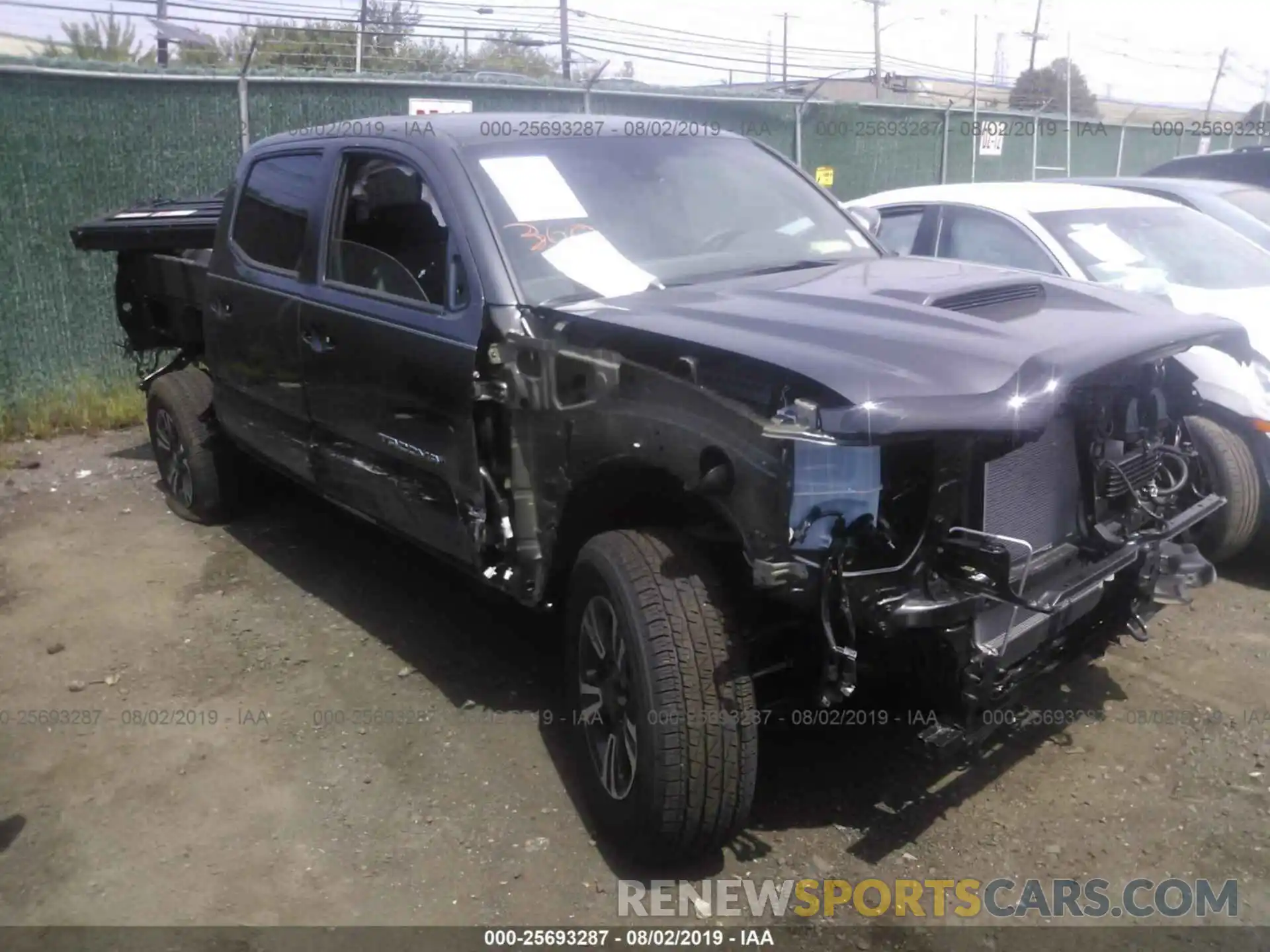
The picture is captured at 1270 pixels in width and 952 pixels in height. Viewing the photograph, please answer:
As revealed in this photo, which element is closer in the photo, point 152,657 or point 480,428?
point 480,428

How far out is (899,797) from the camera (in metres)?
3.42

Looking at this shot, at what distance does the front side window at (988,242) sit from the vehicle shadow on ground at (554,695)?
2.42 metres

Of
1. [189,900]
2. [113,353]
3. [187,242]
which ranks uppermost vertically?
[187,242]

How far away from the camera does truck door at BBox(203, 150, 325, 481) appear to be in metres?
4.58

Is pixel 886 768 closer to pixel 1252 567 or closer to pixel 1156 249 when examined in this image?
pixel 1252 567

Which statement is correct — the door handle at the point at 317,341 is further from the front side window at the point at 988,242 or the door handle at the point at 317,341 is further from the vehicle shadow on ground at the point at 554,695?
the front side window at the point at 988,242

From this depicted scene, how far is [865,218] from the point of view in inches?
189

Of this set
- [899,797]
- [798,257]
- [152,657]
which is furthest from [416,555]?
[899,797]

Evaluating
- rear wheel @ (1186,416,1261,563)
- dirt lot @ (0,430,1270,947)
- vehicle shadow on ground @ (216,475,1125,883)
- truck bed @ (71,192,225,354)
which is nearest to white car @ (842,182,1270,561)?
rear wheel @ (1186,416,1261,563)

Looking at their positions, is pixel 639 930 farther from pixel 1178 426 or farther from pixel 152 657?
pixel 152 657

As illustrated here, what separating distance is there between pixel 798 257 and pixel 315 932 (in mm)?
2641

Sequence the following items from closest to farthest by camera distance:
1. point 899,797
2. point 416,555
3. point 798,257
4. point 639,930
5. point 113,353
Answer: point 639,930 → point 899,797 → point 798,257 → point 416,555 → point 113,353

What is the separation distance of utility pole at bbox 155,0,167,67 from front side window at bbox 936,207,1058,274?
653cm

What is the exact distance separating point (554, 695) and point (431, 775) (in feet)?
2.00
